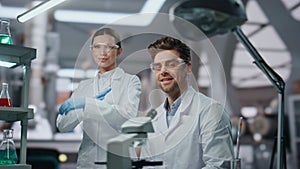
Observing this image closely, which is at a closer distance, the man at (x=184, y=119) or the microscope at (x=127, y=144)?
the microscope at (x=127, y=144)

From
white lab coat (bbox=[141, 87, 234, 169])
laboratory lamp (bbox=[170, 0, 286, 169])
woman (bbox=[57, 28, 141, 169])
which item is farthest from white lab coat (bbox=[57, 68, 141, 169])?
laboratory lamp (bbox=[170, 0, 286, 169])

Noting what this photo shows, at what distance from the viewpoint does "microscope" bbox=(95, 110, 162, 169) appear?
99 centimetres

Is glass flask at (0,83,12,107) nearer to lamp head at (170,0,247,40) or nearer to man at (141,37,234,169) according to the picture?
man at (141,37,234,169)

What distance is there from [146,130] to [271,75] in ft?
2.40

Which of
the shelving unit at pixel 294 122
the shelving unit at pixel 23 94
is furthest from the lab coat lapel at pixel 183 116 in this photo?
the shelving unit at pixel 294 122

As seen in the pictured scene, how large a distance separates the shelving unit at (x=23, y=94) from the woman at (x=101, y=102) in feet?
0.42

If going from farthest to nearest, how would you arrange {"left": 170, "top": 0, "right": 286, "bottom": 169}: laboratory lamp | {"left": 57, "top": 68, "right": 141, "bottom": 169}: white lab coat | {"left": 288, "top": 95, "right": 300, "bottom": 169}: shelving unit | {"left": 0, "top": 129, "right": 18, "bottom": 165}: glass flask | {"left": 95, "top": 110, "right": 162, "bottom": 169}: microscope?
1. {"left": 288, "top": 95, "right": 300, "bottom": 169}: shelving unit
2. {"left": 170, "top": 0, "right": 286, "bottom": 169}: laboratory lamp
3. {"left": 0, "top": 129, "right": 18, "bottom": 165}: glass flask
4. {"left": 57, "top": 68, "right": 141, "bottom": 169}: white lab coat
5. {"left": 95, "top": 110, "right": 162, "bottom": 169}: microscope

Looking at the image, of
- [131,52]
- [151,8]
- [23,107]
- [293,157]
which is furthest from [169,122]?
[293,157]

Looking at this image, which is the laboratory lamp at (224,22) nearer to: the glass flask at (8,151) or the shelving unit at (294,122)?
the glass flask at (8,151)

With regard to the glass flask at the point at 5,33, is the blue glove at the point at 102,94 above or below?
below

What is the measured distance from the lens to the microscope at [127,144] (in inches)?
39.0

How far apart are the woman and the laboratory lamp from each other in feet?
0.88

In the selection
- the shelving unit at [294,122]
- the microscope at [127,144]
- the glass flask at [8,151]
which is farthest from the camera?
the shelving unit at [294,122]

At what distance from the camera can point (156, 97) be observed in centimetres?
130
